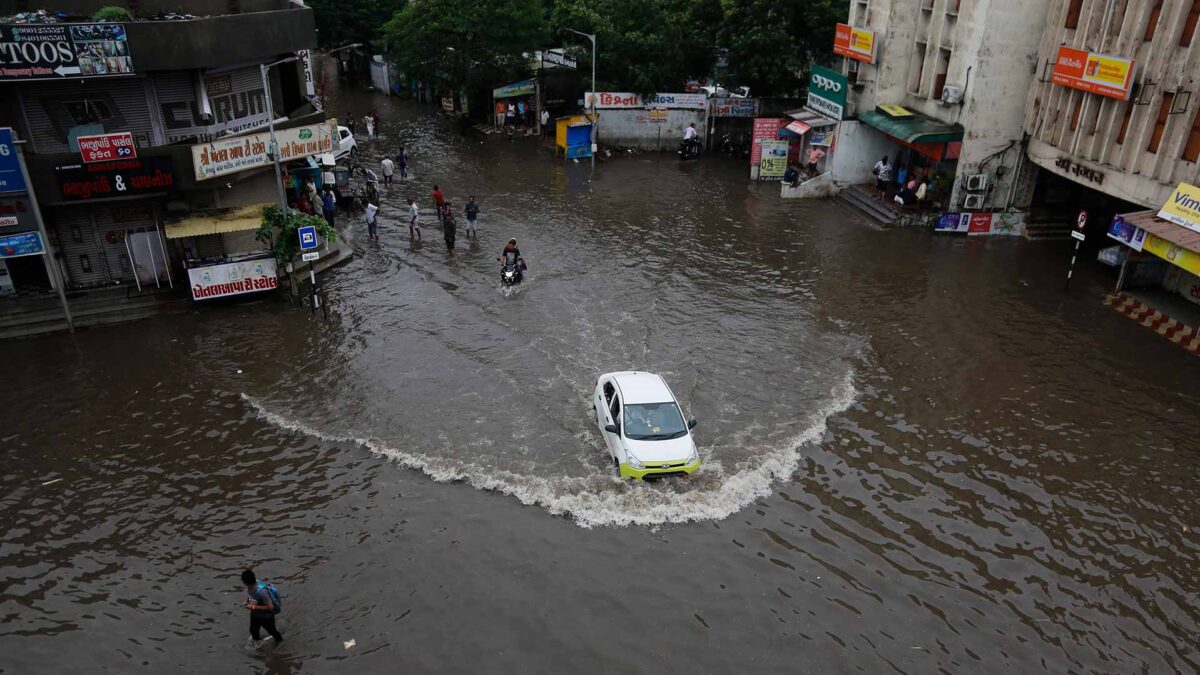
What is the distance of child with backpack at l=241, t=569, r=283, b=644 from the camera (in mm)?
11914

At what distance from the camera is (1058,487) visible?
54.0 ft

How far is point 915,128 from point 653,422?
68.6ft

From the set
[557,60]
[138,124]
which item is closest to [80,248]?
[138,124]

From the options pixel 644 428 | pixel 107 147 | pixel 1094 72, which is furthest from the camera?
pixel 1094 72

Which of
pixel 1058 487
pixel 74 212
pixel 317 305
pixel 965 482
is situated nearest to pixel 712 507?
pixel 965 482

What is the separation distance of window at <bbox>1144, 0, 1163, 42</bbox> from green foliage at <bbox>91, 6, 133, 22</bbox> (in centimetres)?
3059

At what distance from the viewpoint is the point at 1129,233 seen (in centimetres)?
2280

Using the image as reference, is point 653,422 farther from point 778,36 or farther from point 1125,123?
point 778,36

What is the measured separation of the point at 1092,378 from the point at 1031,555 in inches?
315

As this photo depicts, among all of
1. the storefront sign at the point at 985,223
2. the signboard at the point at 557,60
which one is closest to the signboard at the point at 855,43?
the storefront sign at the point at 985,223

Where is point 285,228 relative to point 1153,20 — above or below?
below

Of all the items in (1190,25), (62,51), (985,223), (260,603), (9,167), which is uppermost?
(1190,25)

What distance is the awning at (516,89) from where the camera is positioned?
46.5 meters

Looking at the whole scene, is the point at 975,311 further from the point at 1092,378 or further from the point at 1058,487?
the point at 1058,487
